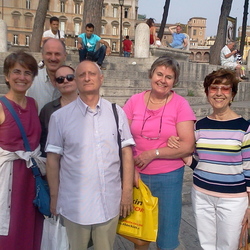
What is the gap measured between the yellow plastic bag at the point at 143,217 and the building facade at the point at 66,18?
54.6m

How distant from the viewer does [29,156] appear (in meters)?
2.42

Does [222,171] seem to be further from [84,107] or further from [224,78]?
[84,107]

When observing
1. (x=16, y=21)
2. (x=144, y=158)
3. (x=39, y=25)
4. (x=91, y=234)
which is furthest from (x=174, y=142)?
(x=16, y=21)

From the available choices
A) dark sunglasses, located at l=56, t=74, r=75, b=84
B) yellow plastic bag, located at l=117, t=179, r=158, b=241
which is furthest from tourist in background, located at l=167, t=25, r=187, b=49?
yellow plastic bag, located at l=117, t=179, r=158, b=241

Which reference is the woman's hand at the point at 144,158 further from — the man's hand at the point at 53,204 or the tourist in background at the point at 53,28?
the tourist in background at the point at 53,28

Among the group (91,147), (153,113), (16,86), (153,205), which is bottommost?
(153,205)

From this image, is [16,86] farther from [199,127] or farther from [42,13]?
[42,13]

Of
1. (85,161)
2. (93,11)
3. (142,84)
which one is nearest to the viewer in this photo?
(85,161)

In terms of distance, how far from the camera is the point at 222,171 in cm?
239

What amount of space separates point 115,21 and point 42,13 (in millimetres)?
50643

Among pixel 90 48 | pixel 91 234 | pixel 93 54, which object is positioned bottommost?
pixel 91 234

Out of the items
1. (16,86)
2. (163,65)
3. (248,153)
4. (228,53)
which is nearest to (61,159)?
(16,86)

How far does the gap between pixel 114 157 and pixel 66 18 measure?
61858mm

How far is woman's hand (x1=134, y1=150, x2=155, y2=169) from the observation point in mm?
2514
